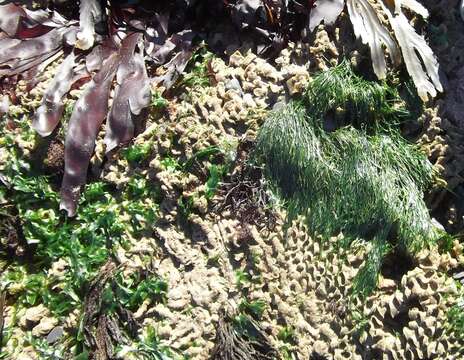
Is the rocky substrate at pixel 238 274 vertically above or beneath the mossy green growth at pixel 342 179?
beneath

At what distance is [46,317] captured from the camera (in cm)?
304

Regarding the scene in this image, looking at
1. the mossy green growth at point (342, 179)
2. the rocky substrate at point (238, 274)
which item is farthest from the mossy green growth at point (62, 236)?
the mossy green growth at point (342, 179)

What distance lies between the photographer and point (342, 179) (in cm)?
334

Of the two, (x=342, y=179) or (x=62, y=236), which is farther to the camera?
(x=342, y=179)

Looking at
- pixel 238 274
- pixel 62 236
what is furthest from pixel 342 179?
pixel 62 236

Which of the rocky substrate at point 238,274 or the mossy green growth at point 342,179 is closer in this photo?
the rocky substrate at point 238,274

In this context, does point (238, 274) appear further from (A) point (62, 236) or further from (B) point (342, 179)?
(A) point (62, 236)

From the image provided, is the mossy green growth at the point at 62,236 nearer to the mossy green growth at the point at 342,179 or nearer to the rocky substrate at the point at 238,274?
the rocky substrate at the point at 238,274

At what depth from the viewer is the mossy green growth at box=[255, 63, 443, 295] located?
330cm

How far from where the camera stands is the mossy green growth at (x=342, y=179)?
10.8ft

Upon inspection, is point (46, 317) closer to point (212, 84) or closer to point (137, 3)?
point (212, 84)

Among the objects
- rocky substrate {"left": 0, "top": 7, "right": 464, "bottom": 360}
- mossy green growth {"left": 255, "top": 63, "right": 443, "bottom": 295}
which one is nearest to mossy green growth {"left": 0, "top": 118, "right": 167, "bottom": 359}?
rocky substrate {"left": 0, "top": 7, "right": 464, "bottom": 360}

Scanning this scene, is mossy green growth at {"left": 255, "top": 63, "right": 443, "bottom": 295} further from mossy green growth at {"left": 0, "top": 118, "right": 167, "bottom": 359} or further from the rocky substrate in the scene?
mossy green growth at {"left": 0, "top": 118, "right": 167, "bottom": 359}

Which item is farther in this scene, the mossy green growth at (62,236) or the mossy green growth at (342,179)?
the mossy green growth at (342,179)
